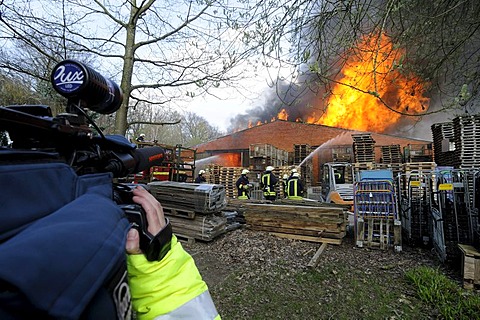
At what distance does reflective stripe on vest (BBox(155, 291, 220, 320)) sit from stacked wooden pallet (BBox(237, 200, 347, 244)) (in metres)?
6.62

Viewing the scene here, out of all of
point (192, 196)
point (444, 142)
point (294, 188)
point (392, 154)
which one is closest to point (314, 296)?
point (192, 196)

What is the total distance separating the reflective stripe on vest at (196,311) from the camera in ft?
2.62

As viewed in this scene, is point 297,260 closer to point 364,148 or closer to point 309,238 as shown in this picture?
point 309,238

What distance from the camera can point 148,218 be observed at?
86 centimetres

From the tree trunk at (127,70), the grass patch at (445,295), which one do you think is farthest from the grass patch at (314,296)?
the tree trunk at (127,70)

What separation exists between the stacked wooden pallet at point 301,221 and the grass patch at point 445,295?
2.10m

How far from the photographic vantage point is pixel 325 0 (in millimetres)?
3602

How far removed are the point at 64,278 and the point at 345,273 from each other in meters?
5.63

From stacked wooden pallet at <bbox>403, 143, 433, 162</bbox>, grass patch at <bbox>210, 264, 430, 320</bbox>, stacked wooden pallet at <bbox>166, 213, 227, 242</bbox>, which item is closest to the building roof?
stacked wooden pallet at <bbox>403, 143, 433, 162</bbox>

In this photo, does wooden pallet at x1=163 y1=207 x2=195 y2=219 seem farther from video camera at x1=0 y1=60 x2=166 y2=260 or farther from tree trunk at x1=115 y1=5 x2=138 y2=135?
video camera at x1=0 y1=60 x2=166 y2=260

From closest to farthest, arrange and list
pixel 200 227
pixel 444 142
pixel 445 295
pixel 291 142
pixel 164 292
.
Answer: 1. pixel 164 292
2. pixel 445 295
3. pixel 200 227
4. pixel 444 142
5. pixel 291 142

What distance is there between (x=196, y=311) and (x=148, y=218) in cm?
31

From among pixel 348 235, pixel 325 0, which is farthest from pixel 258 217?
pixel 325 0

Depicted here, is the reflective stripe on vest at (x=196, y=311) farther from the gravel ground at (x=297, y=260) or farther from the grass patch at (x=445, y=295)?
the grass patch at (x=445, y=295)
